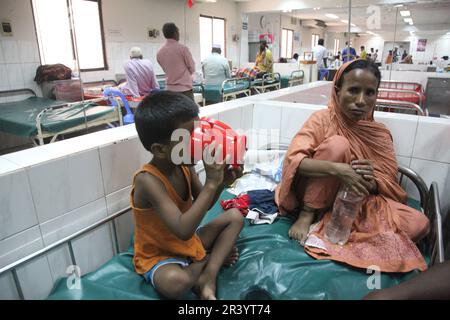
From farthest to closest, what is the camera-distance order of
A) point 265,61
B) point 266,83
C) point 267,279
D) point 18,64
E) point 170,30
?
point 265,61 < point 266,83 < point 18,64 < point 170,30 < point 267,279

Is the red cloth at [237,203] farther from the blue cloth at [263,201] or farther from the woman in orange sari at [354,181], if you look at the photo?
the woman in orange sari at [354,181]

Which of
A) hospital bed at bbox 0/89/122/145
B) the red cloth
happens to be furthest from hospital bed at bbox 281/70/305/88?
the red cloth

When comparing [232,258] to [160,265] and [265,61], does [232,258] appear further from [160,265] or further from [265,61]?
[265,61]

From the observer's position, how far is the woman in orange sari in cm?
133

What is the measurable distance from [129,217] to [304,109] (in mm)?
1321

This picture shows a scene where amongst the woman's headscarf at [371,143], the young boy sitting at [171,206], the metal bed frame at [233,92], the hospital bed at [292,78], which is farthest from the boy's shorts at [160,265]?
the hospital bed at [292,78]

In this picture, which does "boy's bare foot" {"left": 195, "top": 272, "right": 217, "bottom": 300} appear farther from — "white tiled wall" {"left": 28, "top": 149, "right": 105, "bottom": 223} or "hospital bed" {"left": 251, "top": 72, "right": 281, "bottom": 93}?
"hospital bed" {"left": 251, "top": 72, "right": 281, "bottom": 93}

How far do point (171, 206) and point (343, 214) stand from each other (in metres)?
0.87

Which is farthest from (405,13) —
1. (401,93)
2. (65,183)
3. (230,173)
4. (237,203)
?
(65,183)

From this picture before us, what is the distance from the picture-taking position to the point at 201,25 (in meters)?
7.96

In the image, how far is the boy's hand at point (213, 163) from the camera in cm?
104

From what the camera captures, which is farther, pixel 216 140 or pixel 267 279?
pixel 267 279

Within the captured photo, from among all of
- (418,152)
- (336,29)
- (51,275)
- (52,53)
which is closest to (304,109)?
(418,152)

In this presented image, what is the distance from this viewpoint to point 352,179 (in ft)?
4.44
